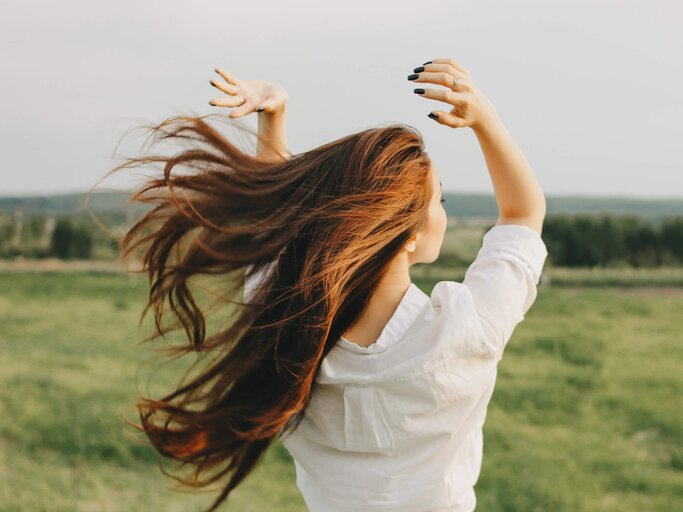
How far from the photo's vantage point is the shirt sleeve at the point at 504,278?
160 cm

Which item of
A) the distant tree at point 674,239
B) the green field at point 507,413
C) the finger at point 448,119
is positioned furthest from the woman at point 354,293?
the distant tree at point 674,239

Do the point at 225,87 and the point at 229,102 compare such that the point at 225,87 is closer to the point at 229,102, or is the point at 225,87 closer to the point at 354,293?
the point at 229,102

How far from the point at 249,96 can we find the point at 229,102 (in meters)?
0.12

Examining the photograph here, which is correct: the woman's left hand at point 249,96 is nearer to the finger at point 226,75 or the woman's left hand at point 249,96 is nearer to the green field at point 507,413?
the finger at point 226,75

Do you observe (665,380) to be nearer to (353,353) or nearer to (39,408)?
(39,408)

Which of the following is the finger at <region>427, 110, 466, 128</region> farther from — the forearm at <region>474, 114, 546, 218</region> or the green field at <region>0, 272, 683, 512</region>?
the green field at <region>0, 272, 683, 512</region>

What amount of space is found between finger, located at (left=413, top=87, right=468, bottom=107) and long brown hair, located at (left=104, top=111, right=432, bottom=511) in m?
0.14

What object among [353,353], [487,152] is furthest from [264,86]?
[353,353]

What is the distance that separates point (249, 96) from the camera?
1.89m

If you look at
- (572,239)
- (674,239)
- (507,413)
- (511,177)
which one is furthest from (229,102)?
(674,239)

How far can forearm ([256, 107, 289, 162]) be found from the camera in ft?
6.61

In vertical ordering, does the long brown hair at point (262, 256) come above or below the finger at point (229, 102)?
below

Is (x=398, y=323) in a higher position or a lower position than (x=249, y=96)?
lower

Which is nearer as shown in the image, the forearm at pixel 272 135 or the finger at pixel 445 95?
the finger at pixel 445 95
